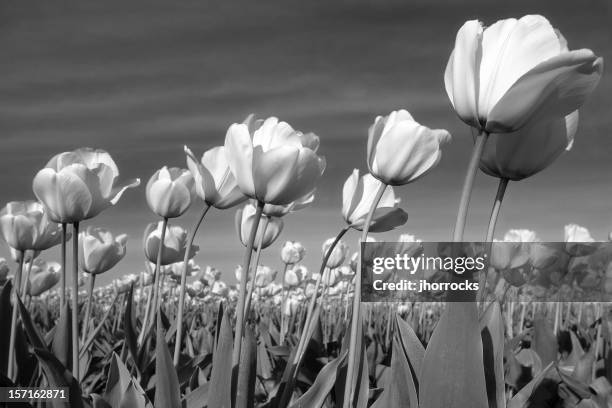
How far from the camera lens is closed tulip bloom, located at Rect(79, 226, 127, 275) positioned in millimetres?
2611

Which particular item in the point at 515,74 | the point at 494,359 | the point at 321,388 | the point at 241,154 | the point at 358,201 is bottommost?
the point at 321,388

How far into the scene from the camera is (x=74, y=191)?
69.2 inches

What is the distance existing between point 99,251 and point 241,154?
140 cm

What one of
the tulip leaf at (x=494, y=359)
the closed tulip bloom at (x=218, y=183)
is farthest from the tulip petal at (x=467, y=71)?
the closed tulip bloom at (x=218, y=183)

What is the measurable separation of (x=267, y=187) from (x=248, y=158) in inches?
3.3

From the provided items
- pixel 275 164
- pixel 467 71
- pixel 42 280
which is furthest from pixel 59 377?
pixel 42 280

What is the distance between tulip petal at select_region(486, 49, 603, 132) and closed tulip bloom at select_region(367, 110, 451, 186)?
0.45 meters

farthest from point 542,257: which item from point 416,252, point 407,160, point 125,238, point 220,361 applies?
point 220,361

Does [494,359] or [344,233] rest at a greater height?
[344,233]

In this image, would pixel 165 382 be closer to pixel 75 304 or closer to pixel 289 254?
pixel 75 304

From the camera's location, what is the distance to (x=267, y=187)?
146cm

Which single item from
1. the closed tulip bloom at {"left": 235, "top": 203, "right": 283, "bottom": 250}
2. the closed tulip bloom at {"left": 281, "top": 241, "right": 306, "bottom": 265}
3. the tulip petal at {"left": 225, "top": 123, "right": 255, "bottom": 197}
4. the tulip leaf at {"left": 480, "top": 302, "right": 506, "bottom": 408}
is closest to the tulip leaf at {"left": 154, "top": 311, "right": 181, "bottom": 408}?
the tulip petal at {"left": 225, "top": 123, "right": 255, "bottom": 197}

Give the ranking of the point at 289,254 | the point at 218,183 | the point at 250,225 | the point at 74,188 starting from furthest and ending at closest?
1. the point at 289,254
2. the point at 250,225
3. the point at 218,183
4. the point at 74,188

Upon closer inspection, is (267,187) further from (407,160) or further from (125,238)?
(125,238)
